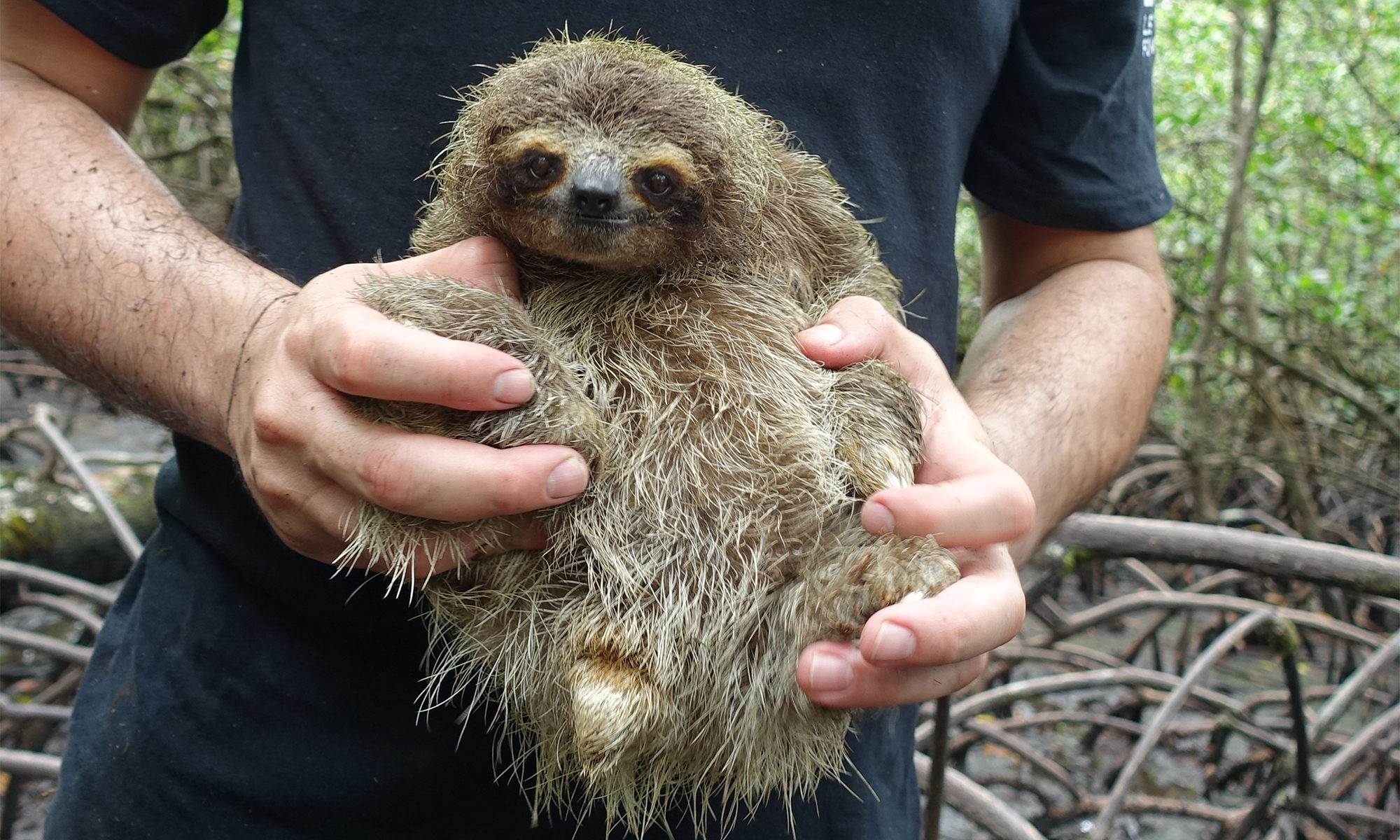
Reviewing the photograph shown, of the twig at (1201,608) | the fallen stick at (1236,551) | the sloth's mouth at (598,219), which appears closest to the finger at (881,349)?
the sloth's mouth at (598,219)

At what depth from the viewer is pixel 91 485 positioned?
3.92m

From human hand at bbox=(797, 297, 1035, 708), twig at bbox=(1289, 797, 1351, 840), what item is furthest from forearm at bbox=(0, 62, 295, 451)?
twig at bbox=(1289, 797, 1351, 840)

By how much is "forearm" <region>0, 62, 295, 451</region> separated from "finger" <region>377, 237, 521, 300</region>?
26 cm

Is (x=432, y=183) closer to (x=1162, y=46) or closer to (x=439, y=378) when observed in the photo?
(x=439, y=378)

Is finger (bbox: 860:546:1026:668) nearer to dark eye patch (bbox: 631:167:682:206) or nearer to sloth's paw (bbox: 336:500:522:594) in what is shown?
sloth's paw (bbox: 336:500:522:594)

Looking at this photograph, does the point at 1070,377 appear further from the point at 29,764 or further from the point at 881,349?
the point at 29,764

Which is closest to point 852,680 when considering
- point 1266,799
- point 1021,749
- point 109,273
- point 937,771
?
point 109,273

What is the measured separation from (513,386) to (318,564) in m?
0.72

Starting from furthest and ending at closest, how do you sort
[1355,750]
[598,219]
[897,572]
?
[1355,750], [598,219], [897,572]

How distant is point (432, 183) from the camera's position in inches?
68.2

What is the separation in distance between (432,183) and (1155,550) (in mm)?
2421

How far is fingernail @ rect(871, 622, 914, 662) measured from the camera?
1130mm

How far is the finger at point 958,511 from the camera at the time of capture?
1.26 m

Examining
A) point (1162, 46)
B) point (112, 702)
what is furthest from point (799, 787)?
point (1162, 46)
